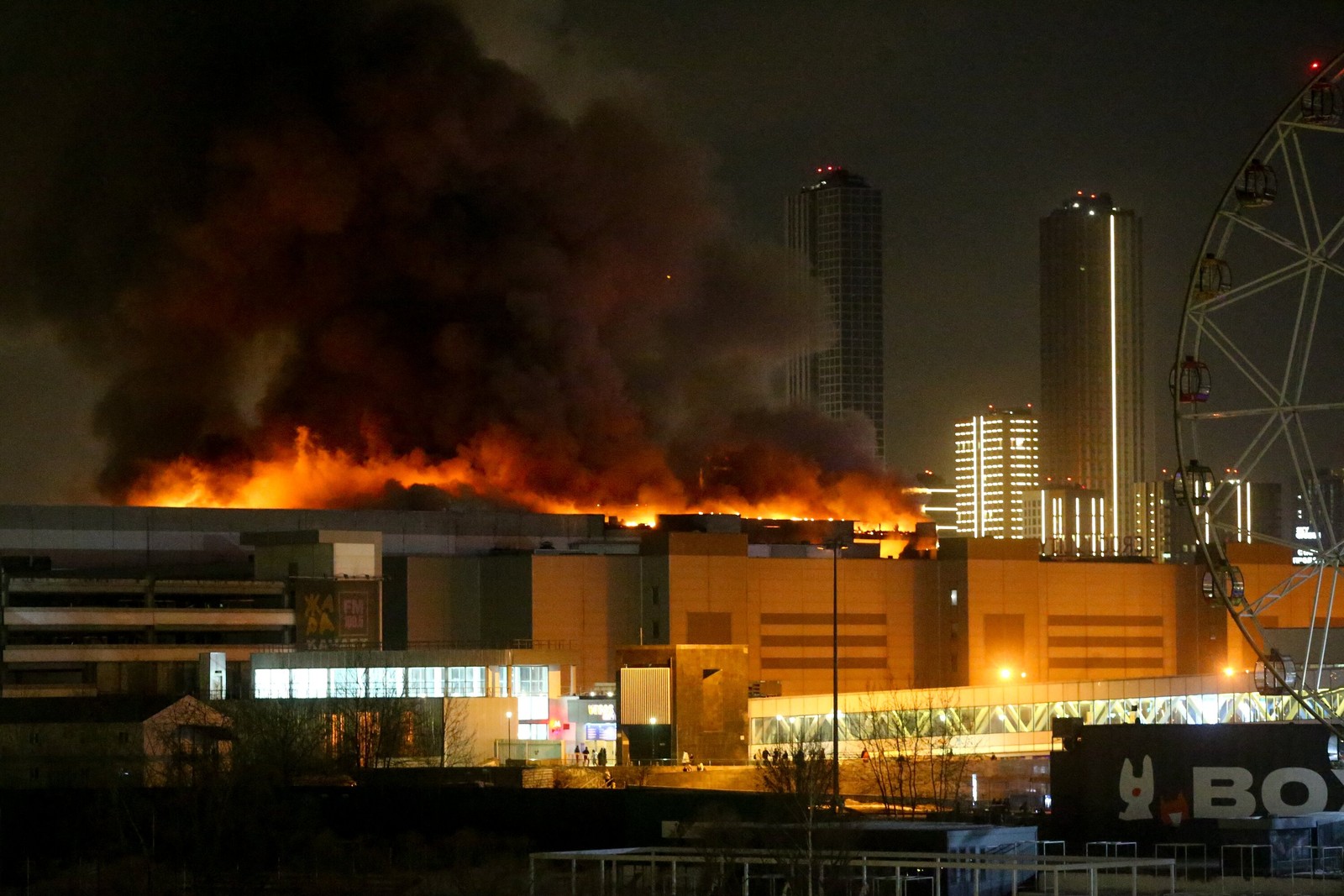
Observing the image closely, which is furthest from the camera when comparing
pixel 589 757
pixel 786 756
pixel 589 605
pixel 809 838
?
pixel 589 605

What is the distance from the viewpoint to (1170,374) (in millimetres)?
54562

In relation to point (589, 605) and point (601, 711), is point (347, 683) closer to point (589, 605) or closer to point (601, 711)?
point (601, 711)

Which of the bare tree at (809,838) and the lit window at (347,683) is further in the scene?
the lit window at (347,683)

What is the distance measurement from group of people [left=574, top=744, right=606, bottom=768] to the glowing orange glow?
1054 inches

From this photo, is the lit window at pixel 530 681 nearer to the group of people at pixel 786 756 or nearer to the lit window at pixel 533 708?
the lit window at pixel 533 708

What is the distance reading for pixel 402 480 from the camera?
112 meters

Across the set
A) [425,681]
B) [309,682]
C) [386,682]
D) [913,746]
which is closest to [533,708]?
[425,681]

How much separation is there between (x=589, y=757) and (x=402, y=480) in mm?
31648

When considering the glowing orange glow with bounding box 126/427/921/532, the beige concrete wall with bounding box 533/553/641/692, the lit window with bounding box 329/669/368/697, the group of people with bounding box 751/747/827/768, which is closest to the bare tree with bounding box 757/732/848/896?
the group of people with bounding box 751/747/827/768

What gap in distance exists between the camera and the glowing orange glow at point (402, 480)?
364ft

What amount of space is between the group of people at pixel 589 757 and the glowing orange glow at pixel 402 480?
2678 centimetres

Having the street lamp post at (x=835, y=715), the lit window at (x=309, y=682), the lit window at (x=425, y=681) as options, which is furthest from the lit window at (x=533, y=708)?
the street lamp post at (x=835, y=715)

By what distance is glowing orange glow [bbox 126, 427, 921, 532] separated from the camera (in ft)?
364

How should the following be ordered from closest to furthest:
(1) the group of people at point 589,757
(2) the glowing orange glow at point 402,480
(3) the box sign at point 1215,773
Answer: (3) the box sign at point 1215,773, (1) the group of people at point 589,757, (2) the glowing orange glow at point 402,480
